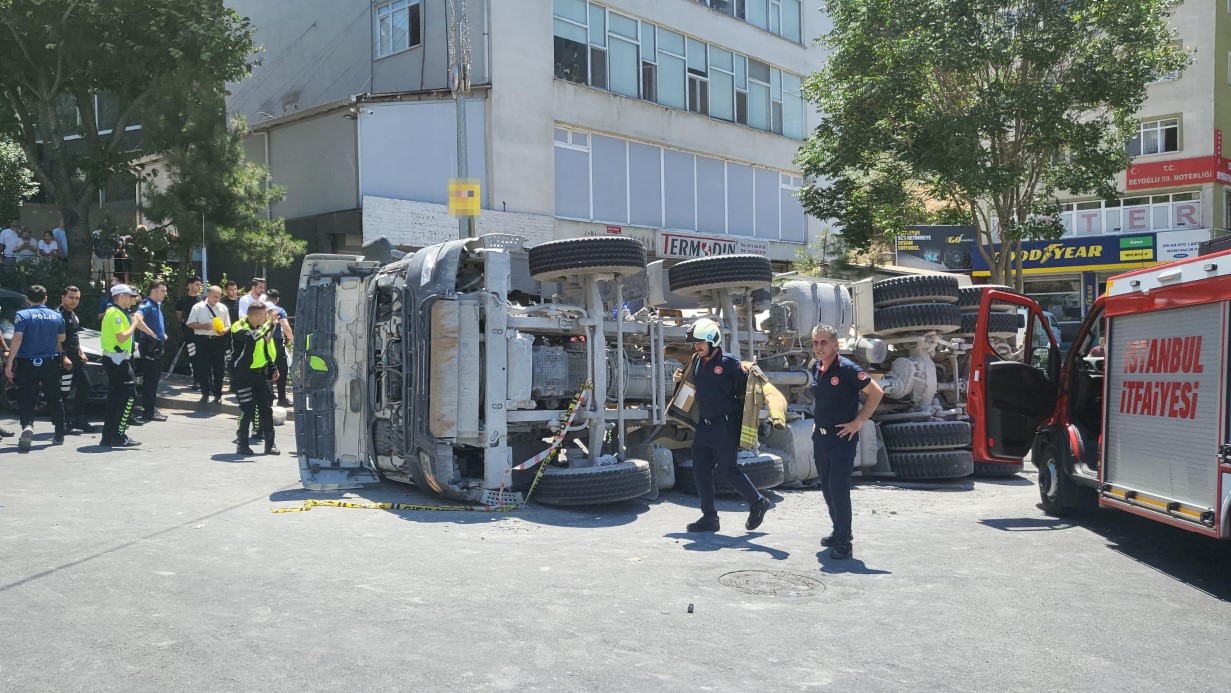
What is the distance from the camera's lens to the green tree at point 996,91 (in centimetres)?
1644

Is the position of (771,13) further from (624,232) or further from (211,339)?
(211,339)

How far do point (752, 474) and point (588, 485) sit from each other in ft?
5.15

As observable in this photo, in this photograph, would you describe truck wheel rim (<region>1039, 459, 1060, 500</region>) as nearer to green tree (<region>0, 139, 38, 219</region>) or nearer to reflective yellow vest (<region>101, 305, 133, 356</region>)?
reflective yellow vest (<region>101, 305, 133, 356</region>)

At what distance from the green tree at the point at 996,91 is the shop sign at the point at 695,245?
7.45 meters

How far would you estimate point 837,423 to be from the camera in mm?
6883

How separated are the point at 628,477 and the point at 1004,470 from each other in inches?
207

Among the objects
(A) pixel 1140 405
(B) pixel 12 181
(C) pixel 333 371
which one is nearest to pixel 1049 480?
(A) pixel 1140 405

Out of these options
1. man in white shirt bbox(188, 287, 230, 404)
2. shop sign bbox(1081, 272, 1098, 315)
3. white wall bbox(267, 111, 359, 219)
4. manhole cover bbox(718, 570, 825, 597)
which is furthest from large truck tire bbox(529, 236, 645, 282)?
shop sign bbox(1081, 272, 1098, 315)

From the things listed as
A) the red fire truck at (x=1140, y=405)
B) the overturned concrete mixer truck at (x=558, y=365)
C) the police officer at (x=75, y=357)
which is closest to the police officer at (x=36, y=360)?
the police officer at (x=75, y=357)

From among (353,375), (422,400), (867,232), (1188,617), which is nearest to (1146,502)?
(1188,617)

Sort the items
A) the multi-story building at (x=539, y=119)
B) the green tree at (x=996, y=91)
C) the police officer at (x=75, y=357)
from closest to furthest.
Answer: the police officer at (x=75, y=357) < the green tree at (x=996, y=91) < the multi-story building at (x=539, y=119)

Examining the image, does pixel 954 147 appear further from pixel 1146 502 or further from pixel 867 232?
pixel 1146 502

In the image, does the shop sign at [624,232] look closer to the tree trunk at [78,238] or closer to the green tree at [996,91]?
the green tree at [996,91]

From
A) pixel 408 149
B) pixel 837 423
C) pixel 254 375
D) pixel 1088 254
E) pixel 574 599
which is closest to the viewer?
pixel 574 599
